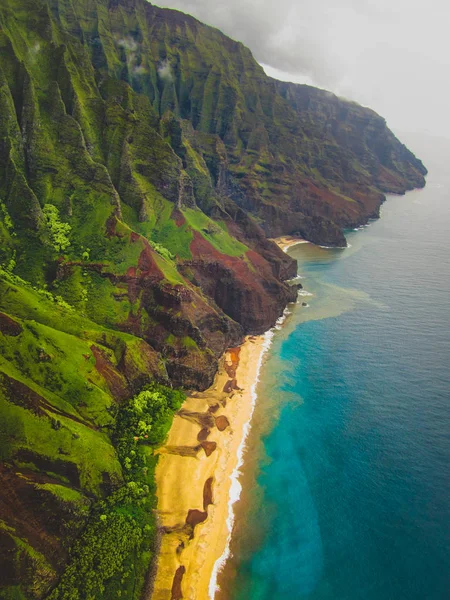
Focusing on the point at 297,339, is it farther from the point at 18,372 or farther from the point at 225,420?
the point at 18,372

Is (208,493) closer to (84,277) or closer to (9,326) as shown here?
(9,326)

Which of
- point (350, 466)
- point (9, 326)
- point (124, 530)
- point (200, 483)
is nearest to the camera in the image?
point (124, 530)

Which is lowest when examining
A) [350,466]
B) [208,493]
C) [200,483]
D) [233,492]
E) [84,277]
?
[233,492]

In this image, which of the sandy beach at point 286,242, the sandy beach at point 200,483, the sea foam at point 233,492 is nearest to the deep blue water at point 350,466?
the sea foam at point 233,492

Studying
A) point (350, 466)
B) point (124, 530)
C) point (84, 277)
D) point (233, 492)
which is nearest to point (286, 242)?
point (84, 277)

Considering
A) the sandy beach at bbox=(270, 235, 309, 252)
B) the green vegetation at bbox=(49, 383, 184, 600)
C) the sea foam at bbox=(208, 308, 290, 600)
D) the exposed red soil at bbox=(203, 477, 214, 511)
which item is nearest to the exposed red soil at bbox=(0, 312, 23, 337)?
the green vegetation at bbox=(49, 383, 184, 600)

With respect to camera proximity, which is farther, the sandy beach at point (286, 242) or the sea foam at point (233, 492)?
the sandy beach at point (286, 242)

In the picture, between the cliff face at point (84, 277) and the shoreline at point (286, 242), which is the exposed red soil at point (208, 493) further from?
the shoreline at point (286, 242)
